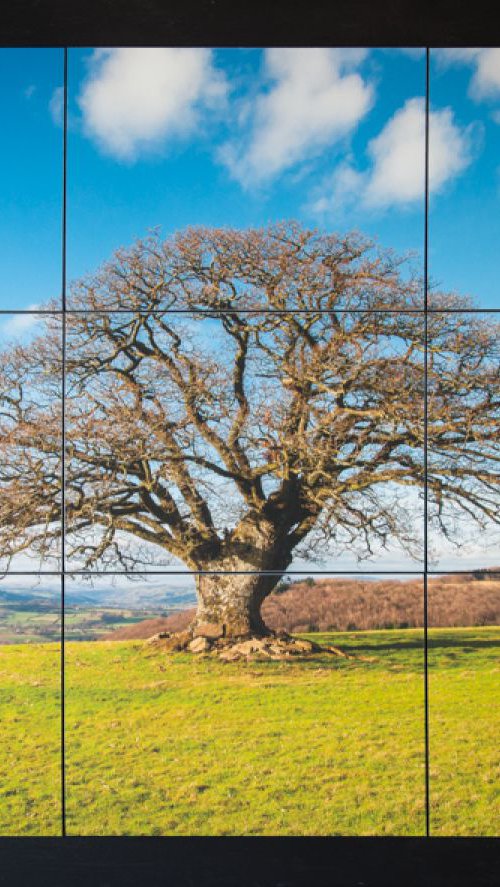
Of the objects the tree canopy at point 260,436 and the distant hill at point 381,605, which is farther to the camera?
the distant hill at point 381,605

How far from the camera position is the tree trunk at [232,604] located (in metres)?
11.3

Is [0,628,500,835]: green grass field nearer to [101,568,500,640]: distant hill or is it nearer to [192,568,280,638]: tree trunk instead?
[101,568,500,640]: distant hill

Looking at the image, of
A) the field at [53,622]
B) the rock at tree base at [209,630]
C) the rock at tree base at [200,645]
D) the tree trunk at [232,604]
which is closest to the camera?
the tree trunk at [232,604]

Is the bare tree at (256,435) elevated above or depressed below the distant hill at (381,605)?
above

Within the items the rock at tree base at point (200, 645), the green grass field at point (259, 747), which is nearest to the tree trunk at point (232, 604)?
the rock at tree base at point (200, 645)

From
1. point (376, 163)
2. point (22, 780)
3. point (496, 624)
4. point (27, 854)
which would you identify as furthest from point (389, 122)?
point (27, 854)

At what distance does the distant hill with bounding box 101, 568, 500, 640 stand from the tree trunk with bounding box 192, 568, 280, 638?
126cm

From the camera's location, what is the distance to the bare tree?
1051 cm

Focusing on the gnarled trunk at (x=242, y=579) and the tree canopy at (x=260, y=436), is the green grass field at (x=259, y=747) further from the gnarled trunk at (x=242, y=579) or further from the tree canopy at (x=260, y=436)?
the tree canopy at (x=260, y=436)

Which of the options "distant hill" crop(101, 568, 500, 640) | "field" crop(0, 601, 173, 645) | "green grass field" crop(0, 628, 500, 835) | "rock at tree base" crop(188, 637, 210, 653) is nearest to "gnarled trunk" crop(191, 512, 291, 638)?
"rock at tree base" crop(188, 637, 210, 653)

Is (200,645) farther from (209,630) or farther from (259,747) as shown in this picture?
(259,747)

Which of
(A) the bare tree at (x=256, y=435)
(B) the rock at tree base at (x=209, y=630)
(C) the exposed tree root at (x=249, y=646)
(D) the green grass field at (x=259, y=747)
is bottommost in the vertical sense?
(D) the green grass field at (x=259, y=747)

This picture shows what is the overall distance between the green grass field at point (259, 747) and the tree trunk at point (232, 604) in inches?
103
